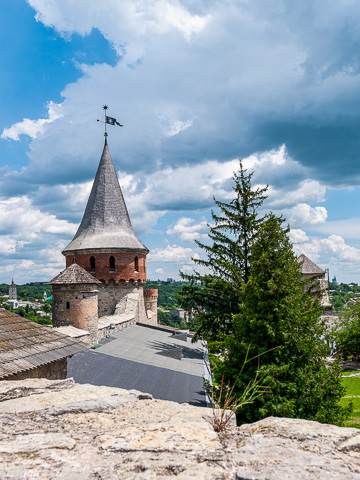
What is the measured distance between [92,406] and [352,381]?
79.3 ft

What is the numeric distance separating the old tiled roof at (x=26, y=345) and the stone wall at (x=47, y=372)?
277 millimetres

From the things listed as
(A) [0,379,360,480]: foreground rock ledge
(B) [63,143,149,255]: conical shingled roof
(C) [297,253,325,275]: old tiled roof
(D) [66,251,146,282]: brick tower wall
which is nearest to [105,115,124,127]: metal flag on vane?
(B) [63,143,149,255]: conical shingled roof

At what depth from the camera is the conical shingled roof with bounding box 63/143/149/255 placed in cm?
2539

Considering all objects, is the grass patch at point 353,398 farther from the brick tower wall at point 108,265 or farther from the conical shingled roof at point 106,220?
the conical shingled roof at point 106,220

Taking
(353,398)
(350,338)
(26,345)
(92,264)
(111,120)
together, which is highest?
(111,120)

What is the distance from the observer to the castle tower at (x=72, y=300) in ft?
54.5

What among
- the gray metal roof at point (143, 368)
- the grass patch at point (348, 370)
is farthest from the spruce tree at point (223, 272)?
the grass patch at point (348, 370)

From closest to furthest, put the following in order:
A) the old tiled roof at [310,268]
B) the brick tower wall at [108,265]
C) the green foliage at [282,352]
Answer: the green foliage at [282,352] → the brick tower wall at [108,265] → the old tiled roof at [310,268]

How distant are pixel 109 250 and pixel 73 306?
28.5 feet

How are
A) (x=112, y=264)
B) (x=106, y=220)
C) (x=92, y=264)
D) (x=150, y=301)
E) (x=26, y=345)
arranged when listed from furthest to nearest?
(x=150, y=301)
(x=106, y=220)
(x=112, y=264)
(x=92, y=264)
(x=26, y=345)

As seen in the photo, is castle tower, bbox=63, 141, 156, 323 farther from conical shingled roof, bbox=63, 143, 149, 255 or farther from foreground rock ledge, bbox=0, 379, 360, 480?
foreground rock ledge, bbox=0, 379, 360, 480

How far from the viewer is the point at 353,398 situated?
17234 millimetres

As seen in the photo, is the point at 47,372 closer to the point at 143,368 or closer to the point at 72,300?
the point at 143,368

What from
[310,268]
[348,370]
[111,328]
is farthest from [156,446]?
[310,268]
